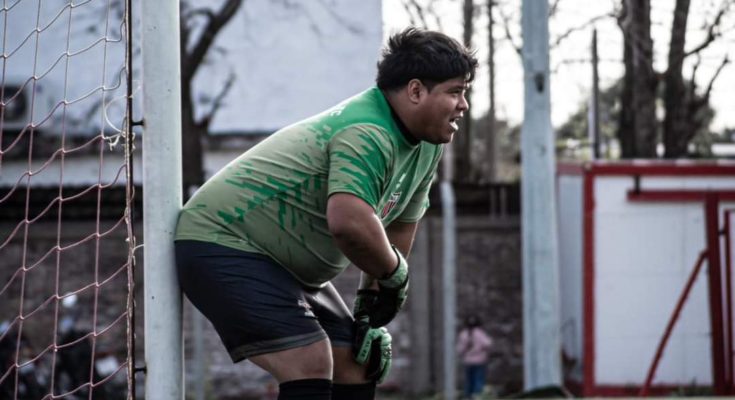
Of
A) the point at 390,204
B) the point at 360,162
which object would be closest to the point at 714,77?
the point at 390,204

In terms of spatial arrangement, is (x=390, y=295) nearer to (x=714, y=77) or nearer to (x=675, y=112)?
(x=714, y=77)

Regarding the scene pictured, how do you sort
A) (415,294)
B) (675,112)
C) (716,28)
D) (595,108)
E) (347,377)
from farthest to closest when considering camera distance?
(675,112) → (716,28) → (415,294) → (595,108) → (347,377)

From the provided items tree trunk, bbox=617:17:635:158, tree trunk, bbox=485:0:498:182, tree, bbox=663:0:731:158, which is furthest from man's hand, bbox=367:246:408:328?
tree trunk, bbox=485:0:498:182

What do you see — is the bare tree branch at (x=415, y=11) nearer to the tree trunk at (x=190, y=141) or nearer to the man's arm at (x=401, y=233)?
the tree trunk at (x=190, y=141)

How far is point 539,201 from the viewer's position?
1177cm

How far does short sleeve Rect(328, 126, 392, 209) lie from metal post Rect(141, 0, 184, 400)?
575mm

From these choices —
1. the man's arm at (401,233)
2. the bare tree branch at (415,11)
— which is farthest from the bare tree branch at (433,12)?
the man's arm at (401,233)

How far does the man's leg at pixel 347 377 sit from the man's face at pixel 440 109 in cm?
73

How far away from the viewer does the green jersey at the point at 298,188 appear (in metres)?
3.79

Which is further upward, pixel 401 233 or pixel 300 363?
pixel 401 233

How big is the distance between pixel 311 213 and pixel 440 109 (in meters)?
0.47

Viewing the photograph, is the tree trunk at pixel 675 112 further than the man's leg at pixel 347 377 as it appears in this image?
Yes

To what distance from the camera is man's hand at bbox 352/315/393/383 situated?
13.7ft

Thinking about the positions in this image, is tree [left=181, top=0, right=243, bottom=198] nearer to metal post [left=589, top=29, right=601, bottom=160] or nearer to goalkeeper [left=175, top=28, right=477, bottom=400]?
metal post [left=589, top=29, right=601, bottom=160]
